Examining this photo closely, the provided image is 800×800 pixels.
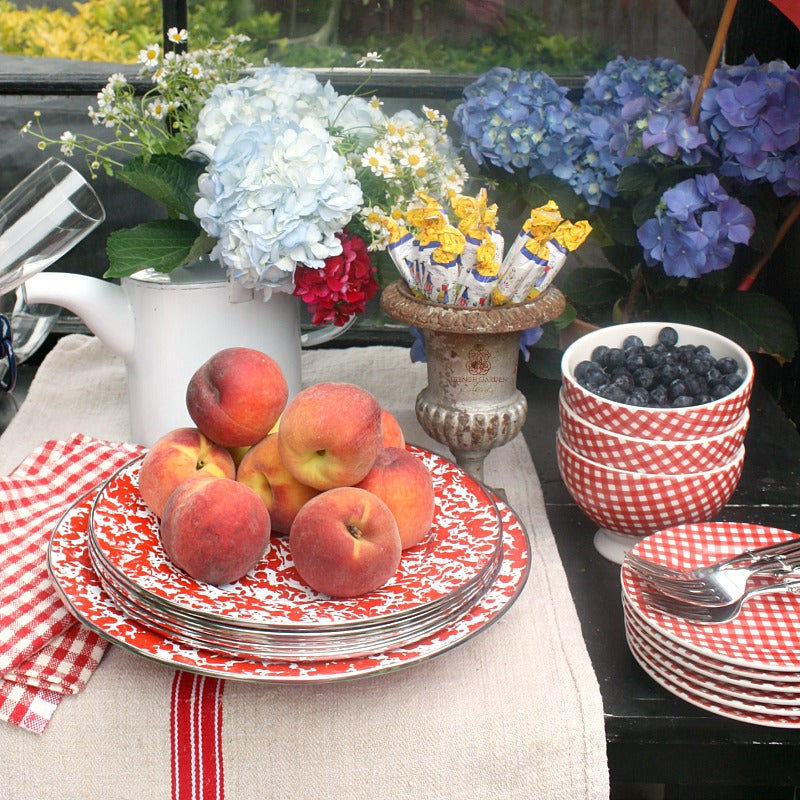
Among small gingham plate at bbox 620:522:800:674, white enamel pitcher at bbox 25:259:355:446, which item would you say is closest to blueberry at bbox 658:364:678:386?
small gingham plate at bbox 620:522:800:674

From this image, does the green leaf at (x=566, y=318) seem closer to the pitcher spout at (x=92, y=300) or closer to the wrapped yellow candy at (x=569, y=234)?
the wrapped yellow candy at (x=569, y=234)

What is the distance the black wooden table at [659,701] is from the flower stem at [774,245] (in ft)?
0.66

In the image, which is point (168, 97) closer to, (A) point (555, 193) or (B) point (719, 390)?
(A) point (555, 193)

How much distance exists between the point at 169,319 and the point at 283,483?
263 millimetres

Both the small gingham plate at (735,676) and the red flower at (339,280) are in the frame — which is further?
the red flower at (339,280)

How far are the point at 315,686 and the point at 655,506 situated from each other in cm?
28

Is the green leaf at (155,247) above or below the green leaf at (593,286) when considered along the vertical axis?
above

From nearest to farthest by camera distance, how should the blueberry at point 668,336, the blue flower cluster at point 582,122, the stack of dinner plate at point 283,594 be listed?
1. the stack of dinner plate at point 283,594
2. the blueberry at point 668,336
3. the blue flower cluster at point 582,122

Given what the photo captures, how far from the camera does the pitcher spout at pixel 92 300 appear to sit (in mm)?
875

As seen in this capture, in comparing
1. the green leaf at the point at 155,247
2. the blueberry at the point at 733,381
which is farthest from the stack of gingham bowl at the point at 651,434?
the green leaf at the point at 155,247

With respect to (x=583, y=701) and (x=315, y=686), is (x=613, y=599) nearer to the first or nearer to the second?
(x=583, y=701)

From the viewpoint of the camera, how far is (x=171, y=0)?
1136 mm

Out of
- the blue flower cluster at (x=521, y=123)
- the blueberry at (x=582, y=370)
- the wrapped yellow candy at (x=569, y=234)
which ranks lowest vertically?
the blueberry at (x=582, y=370)

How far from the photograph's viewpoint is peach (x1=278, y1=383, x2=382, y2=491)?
0.63 meters
